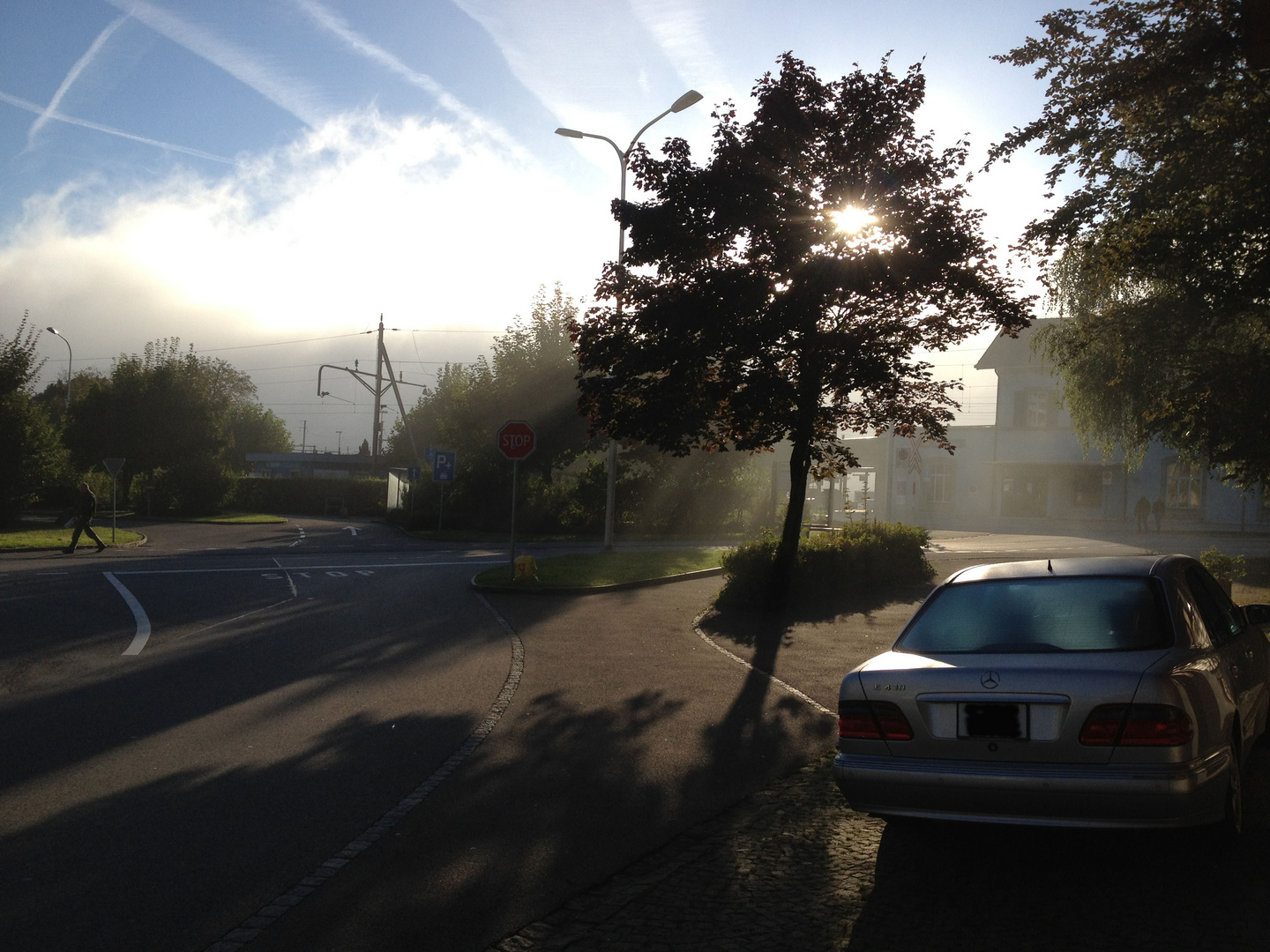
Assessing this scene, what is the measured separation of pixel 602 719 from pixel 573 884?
3.72 m

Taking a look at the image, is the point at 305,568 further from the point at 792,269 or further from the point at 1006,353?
the point at 1006,353

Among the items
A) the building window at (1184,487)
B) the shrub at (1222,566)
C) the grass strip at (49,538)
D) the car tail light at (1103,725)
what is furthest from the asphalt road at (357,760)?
the building window at (1184,487)

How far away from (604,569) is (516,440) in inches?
138

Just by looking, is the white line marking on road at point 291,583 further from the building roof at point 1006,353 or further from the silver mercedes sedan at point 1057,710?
the building roof at point 1006,353

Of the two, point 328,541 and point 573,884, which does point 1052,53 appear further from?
point 328,541

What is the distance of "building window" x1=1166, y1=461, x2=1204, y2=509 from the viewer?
50.5 meters

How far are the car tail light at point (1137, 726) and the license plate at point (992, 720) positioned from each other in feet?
0.82

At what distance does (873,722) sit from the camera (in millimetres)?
5012

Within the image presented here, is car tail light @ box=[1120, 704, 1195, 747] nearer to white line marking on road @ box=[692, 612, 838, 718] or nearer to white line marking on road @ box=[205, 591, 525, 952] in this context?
white line marking on road @ box=[205, 591, 525, 952]

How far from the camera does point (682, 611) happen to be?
16297mm

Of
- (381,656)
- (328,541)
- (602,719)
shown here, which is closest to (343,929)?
(602,719)

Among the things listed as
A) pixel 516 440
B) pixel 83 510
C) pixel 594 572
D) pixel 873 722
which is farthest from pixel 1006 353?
pixel 873 722

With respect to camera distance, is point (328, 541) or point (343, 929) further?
point (328, 541)

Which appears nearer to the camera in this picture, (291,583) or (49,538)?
(291,583)
